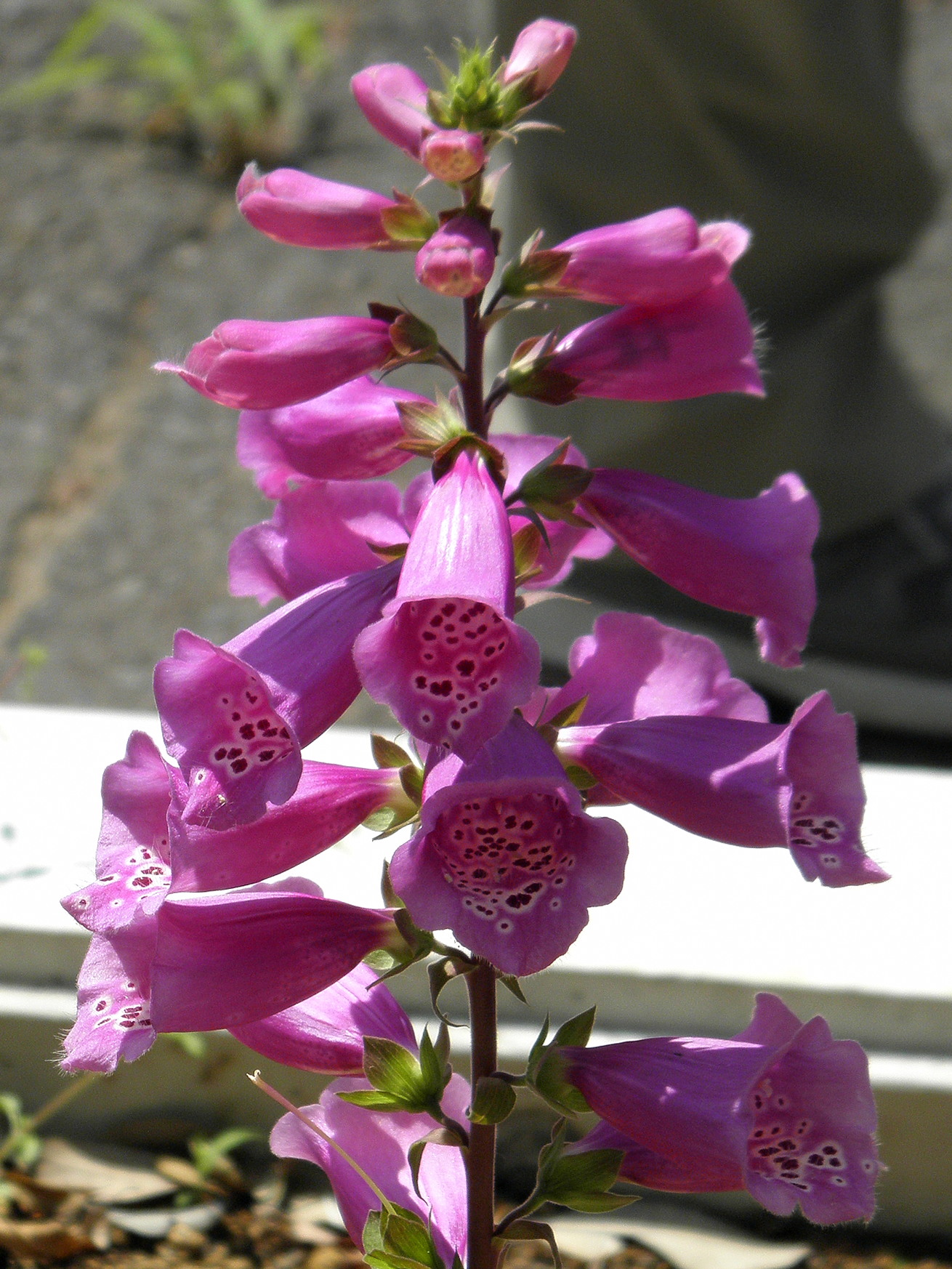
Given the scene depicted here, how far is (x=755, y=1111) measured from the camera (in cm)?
83

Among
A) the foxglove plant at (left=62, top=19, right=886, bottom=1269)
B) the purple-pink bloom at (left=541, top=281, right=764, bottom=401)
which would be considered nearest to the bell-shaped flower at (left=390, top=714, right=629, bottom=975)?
the foxglove plant at (left=62, top=19, right=886, bottom=1269)

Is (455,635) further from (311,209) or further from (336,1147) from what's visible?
(336,1147)

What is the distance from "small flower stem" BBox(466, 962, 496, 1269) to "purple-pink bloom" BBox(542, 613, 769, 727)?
0.17 m

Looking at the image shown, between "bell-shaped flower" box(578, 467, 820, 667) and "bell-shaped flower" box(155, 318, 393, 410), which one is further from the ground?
"bell-shaped flower" box(155, 318, 393, 410)

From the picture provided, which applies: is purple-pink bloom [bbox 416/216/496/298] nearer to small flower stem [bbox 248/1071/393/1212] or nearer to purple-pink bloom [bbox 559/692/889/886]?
purple-pink bloom [bbox 559/692/889/886]

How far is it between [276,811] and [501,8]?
134cm

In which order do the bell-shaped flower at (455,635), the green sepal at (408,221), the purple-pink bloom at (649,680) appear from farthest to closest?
the purple-pink bloom at (649,680)
the green sepal at (408,221)
the bell-shaped flower at (455,635)

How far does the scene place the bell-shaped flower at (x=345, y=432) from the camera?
0.84m

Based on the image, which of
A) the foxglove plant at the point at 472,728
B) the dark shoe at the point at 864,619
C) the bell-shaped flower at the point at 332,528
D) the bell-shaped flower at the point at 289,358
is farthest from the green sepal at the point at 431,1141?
the dark shoe at the point at 864,619

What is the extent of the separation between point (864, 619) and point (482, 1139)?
5.05 feet

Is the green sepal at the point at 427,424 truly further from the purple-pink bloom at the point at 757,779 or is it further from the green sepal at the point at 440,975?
the green sepal at the point at 440,975

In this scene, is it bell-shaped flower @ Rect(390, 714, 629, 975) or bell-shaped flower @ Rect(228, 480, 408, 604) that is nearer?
bell-shaped flower @ Rect(390, 714, 629, 975)

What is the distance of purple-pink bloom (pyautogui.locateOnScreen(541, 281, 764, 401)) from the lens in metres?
0.82

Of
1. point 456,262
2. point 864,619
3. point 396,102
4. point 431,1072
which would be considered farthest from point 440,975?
point 864,619
